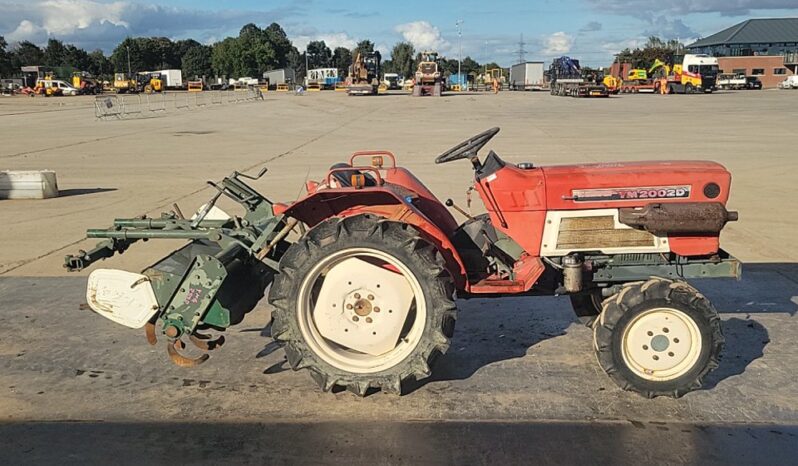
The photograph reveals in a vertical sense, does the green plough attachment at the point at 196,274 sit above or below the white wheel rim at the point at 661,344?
above

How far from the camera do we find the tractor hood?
157 inches

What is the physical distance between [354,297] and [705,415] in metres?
2.03

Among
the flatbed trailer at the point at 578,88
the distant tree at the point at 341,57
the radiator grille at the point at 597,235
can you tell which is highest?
the distant tree at the point at 341,57

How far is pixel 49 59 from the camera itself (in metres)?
122

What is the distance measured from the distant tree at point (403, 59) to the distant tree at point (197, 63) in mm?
35291

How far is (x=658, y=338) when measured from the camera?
387 cm

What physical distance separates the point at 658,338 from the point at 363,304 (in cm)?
169

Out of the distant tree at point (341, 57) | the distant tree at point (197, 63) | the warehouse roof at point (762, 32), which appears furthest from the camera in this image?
the distant tree at point (341, 57)

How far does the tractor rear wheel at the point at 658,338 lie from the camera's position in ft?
12.5

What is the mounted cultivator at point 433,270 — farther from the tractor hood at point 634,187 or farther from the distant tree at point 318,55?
the distant tree at point 318,55

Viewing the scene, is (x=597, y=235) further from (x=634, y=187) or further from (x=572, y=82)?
(x=572, y=82)

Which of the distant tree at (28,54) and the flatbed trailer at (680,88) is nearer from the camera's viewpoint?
the flatbed trailer at (680,88)

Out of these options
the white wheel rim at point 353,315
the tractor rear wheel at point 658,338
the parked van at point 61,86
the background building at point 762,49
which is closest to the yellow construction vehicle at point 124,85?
the parked van at point 61,86

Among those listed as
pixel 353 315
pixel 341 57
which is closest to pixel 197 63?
pixel 341 57
